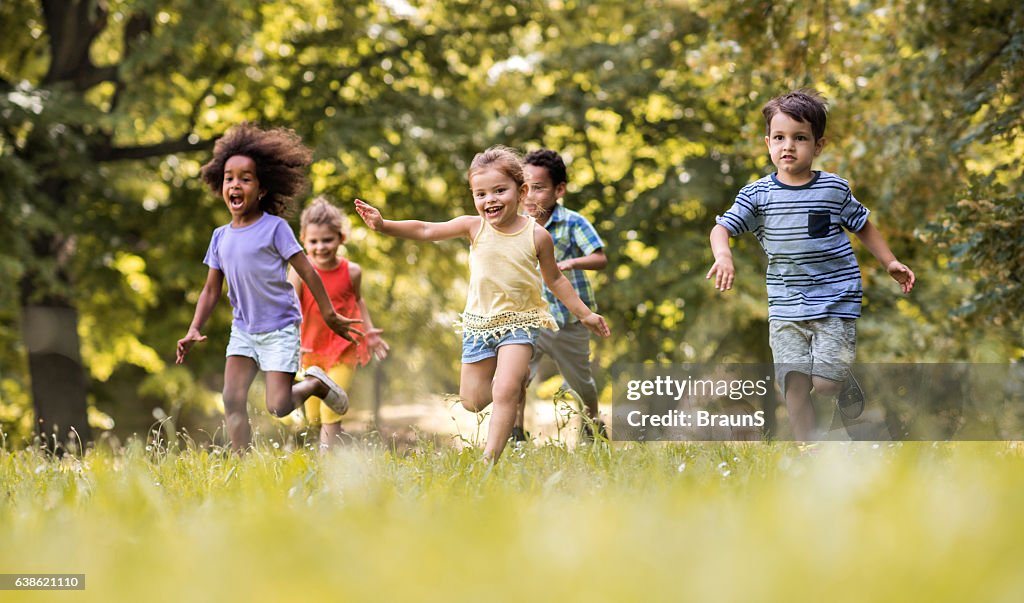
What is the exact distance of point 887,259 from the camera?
5.11 metres

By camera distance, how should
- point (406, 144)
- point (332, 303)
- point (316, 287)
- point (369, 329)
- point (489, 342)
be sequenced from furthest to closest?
1. point (406, 144)
2. point (332, 303)
3. point (369, 329)
4. point (316, 287)
5. point (489, 342)

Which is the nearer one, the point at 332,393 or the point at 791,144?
the point at 791,144

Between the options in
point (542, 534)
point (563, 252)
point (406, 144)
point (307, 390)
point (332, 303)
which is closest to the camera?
point (542, 534)

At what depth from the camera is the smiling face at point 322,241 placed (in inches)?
282

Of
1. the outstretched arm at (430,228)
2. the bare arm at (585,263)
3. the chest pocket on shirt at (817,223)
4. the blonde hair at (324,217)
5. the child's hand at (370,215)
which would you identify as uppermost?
the blonde hair at (324,217)

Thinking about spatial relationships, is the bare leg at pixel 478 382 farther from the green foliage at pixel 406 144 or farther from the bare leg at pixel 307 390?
the green foliage at pixel 406 144

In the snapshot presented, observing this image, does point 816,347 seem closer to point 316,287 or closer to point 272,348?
point 316,287

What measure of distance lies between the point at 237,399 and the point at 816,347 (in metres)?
3.24

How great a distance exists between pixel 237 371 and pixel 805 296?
10.6 ft

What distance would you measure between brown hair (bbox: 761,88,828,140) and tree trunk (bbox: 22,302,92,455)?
Answer: 37.7 ft

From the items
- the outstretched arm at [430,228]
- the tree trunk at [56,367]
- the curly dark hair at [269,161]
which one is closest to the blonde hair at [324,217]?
the curly dark hair at [269,161]

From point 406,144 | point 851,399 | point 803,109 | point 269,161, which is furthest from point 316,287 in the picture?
point 406,144

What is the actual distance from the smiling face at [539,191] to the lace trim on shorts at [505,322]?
1601mm

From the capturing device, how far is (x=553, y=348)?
6949 millimetres
